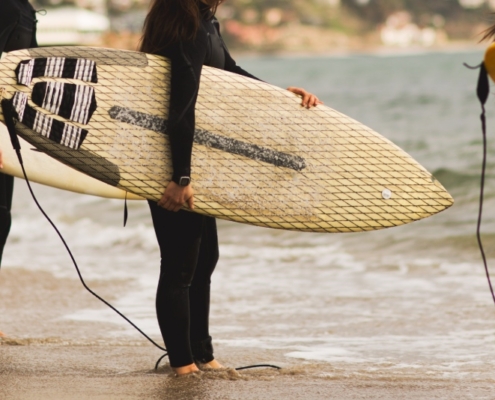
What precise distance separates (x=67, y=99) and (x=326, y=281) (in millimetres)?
3094

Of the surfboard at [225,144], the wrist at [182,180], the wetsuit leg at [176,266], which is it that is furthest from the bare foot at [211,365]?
the wrist at [182,180]

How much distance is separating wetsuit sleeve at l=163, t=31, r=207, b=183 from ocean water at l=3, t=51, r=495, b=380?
0.99m

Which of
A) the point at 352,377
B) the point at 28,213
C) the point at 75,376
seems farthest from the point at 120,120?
the point at 28,213

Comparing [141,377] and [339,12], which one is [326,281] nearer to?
[141,377]

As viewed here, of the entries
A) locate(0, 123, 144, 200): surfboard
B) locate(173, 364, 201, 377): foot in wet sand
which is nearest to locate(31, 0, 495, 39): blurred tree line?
locate(0, 123, 144, 200): surfboard

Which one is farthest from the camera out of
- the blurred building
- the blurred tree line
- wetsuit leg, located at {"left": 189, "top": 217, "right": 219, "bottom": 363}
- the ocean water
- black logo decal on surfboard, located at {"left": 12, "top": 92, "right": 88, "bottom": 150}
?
the blurred tree line

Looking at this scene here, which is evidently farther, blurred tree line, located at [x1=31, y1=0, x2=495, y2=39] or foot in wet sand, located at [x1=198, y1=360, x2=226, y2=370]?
blurred tree line, located at [x1=31, y1=0, x2=495, y2=39]

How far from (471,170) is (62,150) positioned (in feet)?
27.6

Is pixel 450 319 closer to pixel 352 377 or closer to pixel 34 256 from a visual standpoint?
pixel 352 377

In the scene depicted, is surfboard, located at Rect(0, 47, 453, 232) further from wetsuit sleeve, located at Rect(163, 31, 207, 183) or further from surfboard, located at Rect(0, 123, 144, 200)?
surfboard, located at Rect(0, 123, 144, 200)

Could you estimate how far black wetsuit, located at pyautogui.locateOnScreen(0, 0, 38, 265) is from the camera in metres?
3.42

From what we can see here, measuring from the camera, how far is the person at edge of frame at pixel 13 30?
342 cm

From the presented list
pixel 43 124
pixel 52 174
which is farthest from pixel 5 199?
pixel 43 124

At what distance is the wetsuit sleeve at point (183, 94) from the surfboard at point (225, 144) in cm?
15
